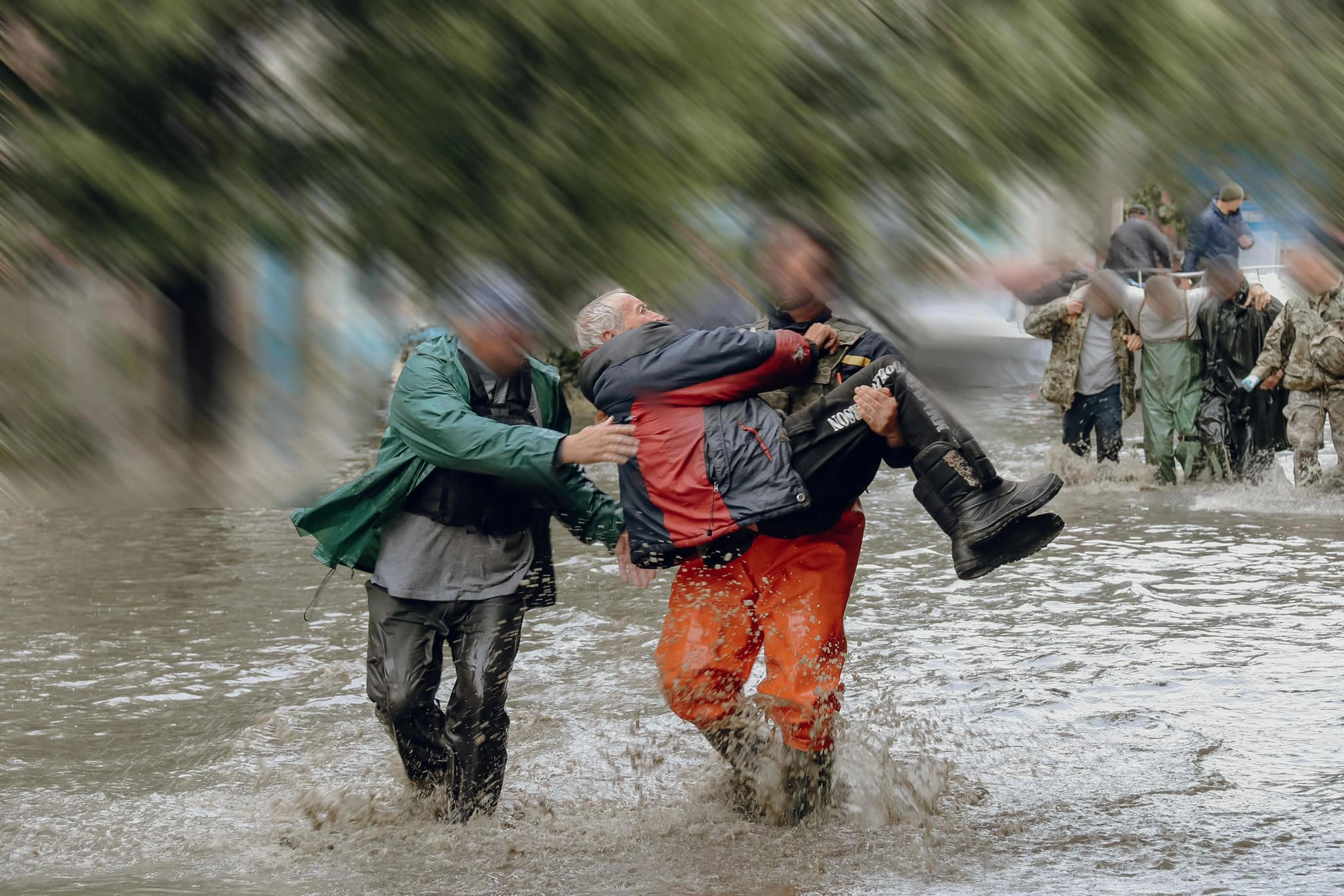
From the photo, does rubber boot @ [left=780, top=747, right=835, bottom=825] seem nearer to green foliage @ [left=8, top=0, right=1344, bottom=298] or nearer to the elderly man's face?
the elderly man's face

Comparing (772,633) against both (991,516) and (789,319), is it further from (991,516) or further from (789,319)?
(789,319)

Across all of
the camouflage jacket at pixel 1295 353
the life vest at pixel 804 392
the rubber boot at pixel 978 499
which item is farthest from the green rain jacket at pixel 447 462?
the camouflage jacket at pixel 1295 353

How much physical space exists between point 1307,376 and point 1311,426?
1.58 ft

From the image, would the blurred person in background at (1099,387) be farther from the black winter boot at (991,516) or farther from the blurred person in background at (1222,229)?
the blurred person in background at (1222,229)

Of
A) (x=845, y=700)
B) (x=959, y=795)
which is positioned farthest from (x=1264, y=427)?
(x=959, y=795)

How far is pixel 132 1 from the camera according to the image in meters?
1.13

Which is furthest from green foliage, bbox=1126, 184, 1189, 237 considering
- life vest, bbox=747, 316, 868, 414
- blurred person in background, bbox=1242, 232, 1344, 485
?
blurred person in background, bbox=1242, 232, 1344, 485

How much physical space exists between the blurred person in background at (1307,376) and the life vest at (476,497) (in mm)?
7581

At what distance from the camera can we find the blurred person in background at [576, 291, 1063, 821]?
4527 millimetres

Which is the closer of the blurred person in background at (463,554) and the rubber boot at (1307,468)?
the blurred person in background at (463,554)

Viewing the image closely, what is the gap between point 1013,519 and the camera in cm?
466

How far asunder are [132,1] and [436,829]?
408 centimetres

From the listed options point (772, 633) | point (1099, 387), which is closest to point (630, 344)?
point (772, 633)

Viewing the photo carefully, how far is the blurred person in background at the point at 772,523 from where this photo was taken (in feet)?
14.9
